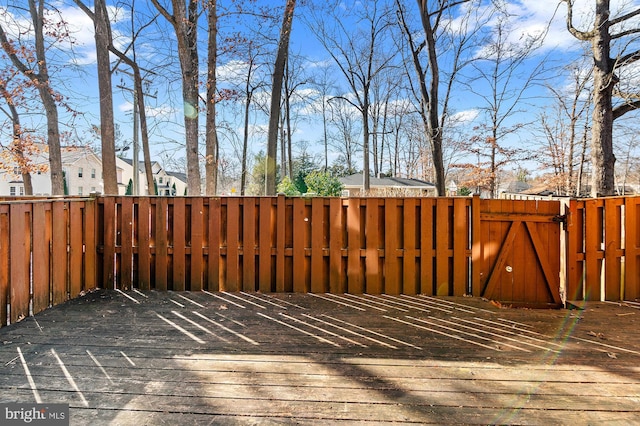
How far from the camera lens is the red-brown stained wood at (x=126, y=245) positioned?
402cm

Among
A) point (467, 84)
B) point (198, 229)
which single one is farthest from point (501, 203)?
point (467, 84)

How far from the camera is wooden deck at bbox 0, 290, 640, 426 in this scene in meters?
1.70

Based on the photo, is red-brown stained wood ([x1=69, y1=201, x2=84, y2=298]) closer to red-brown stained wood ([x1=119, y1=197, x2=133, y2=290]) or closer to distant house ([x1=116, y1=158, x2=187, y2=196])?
red-brown stained wood ([x1=119, y1=197, x2=133, y2=290])

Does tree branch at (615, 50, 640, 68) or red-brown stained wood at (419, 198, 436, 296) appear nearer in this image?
red-brown stained wood at (419, 198, 436, 296)

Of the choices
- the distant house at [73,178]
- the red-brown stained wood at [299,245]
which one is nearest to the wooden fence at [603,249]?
the red-brown stained wood at [299,245]

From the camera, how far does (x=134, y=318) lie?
3051 millimetres

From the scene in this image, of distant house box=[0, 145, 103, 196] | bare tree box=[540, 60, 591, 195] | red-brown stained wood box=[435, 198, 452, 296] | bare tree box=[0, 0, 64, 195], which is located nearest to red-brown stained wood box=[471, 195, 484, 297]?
red-brown stained wood box=[435, 198, 452, 296]

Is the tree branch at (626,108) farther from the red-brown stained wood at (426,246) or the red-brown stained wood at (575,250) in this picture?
the red-brown stained wood at (426,246)

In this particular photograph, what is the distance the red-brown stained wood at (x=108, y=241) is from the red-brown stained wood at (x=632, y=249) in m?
5.54

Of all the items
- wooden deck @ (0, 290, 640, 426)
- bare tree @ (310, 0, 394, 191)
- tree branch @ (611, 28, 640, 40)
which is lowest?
wooden deck @ (0, 290, 640, 426)

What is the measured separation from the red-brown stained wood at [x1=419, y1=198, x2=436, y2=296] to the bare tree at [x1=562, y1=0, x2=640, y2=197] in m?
3.32

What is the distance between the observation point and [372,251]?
152 inches

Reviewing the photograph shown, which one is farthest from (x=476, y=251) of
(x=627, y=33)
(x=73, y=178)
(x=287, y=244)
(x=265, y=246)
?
(x=73, y=178)

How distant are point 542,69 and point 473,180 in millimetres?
7363
